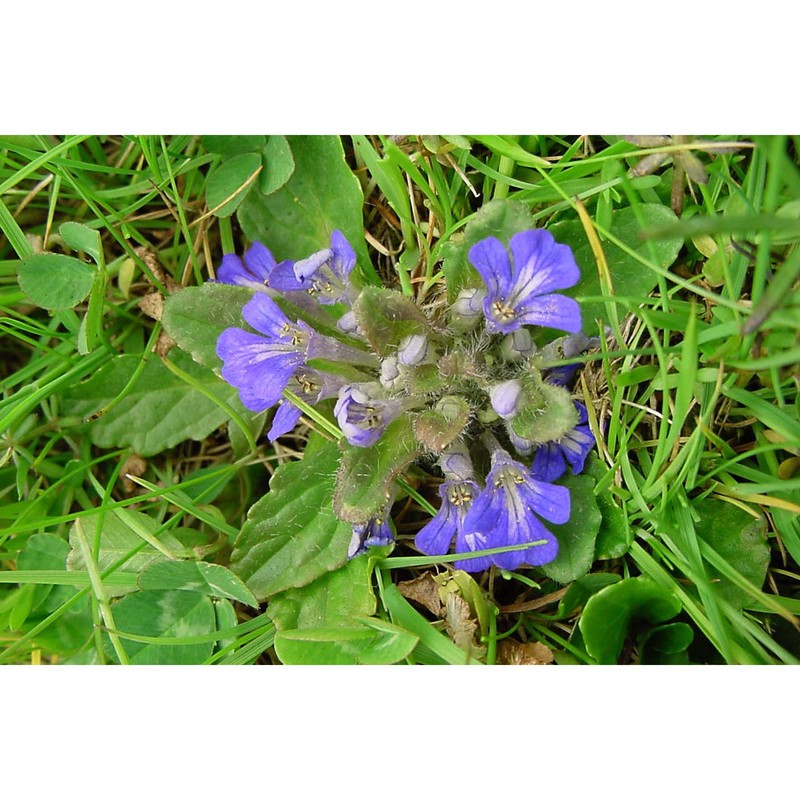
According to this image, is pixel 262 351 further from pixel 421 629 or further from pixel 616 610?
pixel 616 610

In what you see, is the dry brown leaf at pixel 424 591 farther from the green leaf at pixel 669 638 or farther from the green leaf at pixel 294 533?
the green leaf at pixel 669 638

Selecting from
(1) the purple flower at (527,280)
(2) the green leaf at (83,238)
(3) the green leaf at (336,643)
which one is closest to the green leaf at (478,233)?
(1) the purple flower at (527,280)

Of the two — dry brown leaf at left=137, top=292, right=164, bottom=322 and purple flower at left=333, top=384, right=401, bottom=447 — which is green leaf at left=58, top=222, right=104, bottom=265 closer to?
dry brown leaf at left=137, top=292, right=164, bottom=322

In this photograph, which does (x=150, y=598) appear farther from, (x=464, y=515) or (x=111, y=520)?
(x=464, y=515)

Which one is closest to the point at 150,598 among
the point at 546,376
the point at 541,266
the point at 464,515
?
the point at 464,515

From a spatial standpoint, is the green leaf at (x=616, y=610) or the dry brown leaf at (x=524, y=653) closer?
the green leaf at (x=616, y=610)

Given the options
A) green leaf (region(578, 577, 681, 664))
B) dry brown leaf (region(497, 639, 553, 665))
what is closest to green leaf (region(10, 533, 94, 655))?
dry brown leaf (region(497, 639, 553, 665))

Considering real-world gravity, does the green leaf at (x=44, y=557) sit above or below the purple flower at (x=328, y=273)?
below
